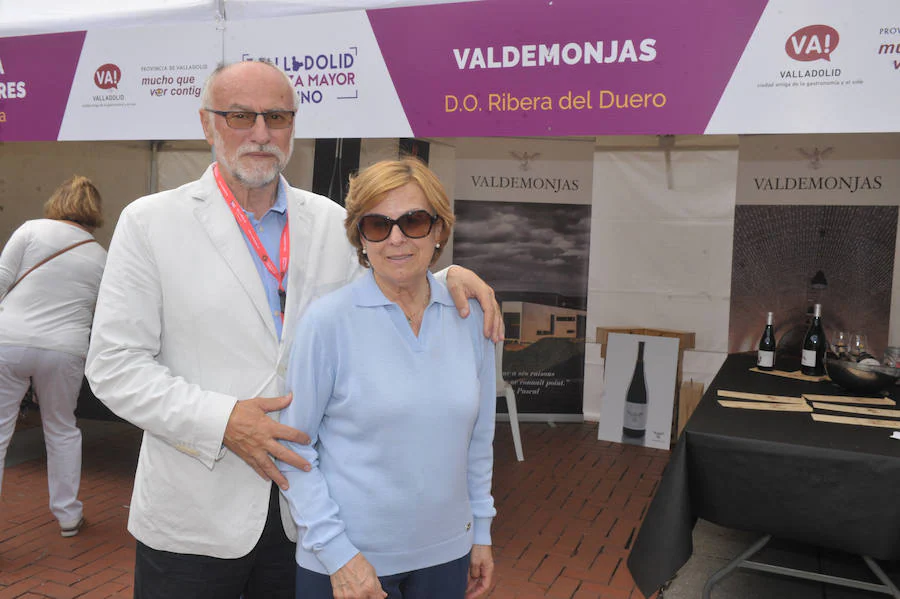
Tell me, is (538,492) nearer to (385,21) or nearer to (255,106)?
(385,21)

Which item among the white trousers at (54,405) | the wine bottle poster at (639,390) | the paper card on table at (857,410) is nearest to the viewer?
the paper card on table at (857,410)

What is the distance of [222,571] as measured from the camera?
161 cm

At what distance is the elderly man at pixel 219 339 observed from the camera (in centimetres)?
147

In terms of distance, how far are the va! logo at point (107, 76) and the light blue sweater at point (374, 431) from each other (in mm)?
2563

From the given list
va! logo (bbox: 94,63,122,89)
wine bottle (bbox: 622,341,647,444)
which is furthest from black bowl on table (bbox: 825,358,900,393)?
va! logo (bbox: 94,63,122,89)

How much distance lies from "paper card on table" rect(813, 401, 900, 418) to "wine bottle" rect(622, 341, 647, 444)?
2.58 meters

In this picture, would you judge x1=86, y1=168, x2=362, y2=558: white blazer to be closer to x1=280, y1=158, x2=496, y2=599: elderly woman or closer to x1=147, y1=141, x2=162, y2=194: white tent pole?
x1=280, y1=158, x2=496, y2=599: elderly woman

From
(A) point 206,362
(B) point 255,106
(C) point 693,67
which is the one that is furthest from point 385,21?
(A) point 206,362

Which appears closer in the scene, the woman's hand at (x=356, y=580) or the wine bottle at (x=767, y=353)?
the woman's hand at (x=356, y=580)

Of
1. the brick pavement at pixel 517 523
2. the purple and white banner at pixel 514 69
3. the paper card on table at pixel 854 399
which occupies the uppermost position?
the purple and white banner at pixel 514 69

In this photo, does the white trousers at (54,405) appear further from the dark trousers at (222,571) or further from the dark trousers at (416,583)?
the dark trousers at (416,583)

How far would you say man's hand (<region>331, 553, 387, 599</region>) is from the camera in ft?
4.64

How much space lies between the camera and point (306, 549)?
57.5 inches

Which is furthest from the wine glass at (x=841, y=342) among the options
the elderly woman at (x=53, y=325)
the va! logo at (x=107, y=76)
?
the elderly woman at (x=53, y=325)
